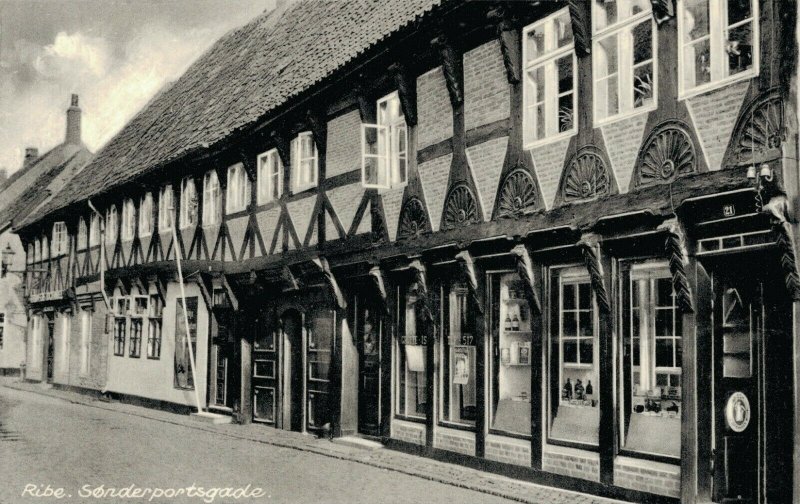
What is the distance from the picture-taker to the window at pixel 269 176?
1702cm

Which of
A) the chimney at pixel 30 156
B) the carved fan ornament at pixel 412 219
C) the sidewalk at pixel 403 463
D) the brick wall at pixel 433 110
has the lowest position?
the sidewalk at pixel 403 463

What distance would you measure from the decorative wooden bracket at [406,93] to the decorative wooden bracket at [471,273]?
2.38 meters

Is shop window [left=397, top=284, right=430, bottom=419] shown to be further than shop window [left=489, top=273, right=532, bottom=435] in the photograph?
Yes

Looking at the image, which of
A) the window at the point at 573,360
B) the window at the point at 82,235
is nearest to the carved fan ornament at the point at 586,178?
the window at the point at 573,360

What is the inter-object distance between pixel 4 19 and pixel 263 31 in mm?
12840

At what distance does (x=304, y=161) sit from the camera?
1591cm

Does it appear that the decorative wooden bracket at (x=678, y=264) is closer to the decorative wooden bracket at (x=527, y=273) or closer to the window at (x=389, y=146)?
the decorative wooden bracket at (x=527, y=273)

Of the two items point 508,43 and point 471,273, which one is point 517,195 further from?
point 508,43

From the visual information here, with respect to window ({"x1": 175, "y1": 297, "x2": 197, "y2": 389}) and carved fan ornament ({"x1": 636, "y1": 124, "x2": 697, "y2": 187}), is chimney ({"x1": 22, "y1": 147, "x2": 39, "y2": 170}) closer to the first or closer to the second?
window ({"x1": 175, "y1": 297, "x2": 197, "y2": 389})

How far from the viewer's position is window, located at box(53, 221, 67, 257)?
30.5m

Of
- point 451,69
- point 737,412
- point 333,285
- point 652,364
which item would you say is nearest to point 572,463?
point 652,364

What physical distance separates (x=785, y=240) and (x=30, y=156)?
1682 inches

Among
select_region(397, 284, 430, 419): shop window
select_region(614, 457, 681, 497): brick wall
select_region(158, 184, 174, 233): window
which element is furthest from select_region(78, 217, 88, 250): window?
select_region(614, 457, 681, 497): brick wall

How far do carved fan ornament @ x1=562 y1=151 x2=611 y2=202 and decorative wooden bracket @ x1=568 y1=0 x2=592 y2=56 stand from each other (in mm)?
1100
